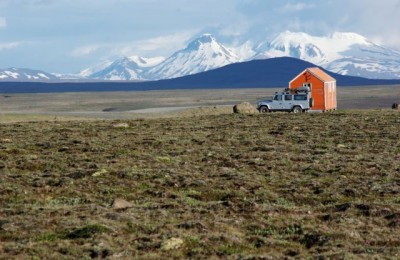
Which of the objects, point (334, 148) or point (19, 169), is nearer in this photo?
point (19, 169)

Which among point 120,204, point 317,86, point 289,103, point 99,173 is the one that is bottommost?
point 120,204

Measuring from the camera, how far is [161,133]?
43.6 meters

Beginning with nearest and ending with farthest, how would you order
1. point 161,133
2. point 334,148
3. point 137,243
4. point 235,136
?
1. point 137,243
2. point 334,148
3. point 235,136
4. point 161,133

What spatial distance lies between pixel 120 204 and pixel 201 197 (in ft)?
9.33

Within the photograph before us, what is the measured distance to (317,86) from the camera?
7462 cm

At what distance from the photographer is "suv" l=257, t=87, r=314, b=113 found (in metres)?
70.4

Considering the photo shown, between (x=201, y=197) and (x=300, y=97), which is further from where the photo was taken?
(x=300, y=97)

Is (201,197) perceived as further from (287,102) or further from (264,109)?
(264,109)

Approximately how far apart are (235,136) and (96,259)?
90.1ft

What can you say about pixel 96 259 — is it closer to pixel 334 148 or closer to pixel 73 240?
pixel 73 240

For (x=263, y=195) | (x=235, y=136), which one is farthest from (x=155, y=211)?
(x=235, y=136)

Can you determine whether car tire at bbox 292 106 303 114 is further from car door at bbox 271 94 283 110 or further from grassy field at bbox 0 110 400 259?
grassy field at bbox 0 110 400 259

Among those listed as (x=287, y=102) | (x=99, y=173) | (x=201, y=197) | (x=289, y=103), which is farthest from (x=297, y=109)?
(x=201, y=197)

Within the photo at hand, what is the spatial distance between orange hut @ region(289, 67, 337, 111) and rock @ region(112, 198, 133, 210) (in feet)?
180
